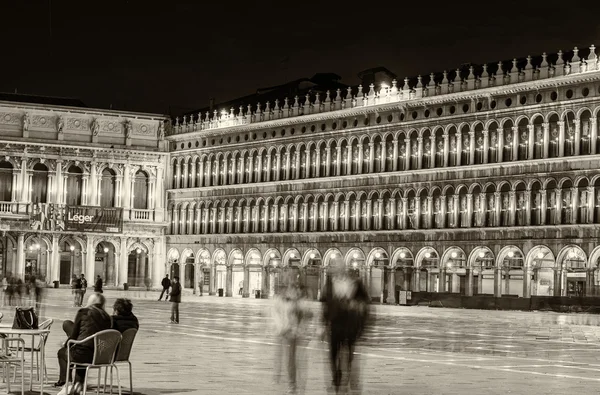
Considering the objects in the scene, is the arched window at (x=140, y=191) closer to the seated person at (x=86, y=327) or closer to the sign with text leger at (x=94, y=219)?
the sign with text leger at (x=94, y=219)

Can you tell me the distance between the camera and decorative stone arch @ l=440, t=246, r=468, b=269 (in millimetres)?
63469

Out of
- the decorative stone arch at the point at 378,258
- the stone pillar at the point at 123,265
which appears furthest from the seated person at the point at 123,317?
the stone pillar at the point at 123,265

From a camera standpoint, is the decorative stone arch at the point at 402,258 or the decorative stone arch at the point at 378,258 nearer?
the decorative stone arch at the point at 402,258

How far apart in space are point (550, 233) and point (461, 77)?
11755 millimetres

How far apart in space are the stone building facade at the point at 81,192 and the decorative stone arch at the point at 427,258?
81.2ft

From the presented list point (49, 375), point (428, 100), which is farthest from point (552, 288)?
point (49, 375)

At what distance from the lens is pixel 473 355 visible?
75.7 ft

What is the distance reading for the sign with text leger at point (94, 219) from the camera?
261 feet

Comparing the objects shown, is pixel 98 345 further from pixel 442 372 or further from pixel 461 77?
pixel 461 77

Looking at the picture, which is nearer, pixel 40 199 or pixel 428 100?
pixel 428 100

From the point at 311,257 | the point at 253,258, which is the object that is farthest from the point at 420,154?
the point at 253,258

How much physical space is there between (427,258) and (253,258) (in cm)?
1643

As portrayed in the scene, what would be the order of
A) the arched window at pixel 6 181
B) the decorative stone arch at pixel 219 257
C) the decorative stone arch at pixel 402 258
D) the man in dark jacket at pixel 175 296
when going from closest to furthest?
the man in dark jacket at pixel 175 296, the decorative stone arch at pixel 402 258, the arched window at pixel 6 181, the decorative stone arch at pixel 219 257

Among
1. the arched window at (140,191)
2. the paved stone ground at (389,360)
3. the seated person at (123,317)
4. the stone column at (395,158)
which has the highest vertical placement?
the stone column at (395,158)
